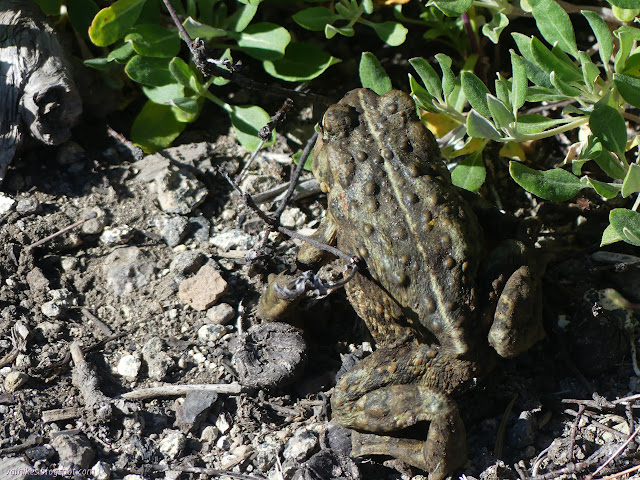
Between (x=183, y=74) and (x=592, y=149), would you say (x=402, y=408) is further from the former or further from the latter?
(x=183, y=74)

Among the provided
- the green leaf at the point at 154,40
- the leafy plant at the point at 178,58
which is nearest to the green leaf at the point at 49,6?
the leafy plant at the point at 178,58

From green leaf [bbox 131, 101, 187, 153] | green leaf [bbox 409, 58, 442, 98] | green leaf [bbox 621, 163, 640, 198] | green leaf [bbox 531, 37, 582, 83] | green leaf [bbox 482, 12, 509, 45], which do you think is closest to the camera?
green leaf [bbox 621, 163, 640, 198]

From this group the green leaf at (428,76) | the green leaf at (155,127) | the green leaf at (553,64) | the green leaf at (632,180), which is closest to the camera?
the green leaf at (632,180)

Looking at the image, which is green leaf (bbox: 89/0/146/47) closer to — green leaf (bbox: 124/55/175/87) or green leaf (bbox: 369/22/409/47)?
green leaf (bbox: 124/55/175/87)

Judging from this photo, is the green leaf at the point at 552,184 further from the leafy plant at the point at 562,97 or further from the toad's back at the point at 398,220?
the toad's back at the point at 398,220

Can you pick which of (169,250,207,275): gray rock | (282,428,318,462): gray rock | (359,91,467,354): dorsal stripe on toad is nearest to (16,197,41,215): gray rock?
(169,250,207,275): gray rock
